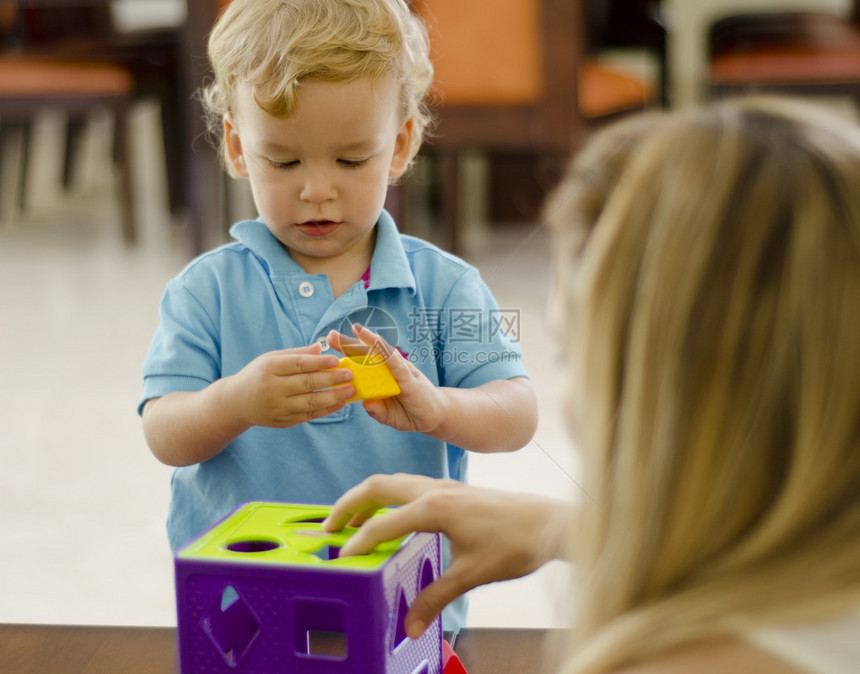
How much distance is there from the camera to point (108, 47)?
10.6ft

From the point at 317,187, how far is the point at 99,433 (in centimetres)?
128

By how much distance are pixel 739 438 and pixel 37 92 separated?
285 cm

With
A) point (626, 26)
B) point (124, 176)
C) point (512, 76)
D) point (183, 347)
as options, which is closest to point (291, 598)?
point (183, 347)

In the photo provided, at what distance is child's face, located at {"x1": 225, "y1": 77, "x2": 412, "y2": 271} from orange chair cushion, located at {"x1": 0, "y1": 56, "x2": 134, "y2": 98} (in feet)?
7.24

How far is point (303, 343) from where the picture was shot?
0.89m

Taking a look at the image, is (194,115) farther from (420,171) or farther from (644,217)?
(644,217)

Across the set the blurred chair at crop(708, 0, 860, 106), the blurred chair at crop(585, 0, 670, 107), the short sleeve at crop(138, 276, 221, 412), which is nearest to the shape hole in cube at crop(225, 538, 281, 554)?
the short sleeve at crop(138, 276, 221, 412)

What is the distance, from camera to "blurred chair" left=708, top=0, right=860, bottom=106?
8.90 ft

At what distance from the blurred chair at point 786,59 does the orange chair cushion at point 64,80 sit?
5.12 feet

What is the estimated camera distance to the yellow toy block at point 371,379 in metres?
0.73

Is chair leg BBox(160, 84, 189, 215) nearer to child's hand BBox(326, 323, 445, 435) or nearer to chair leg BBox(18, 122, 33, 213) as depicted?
chair leg BBox(18, 122, 33, 213)

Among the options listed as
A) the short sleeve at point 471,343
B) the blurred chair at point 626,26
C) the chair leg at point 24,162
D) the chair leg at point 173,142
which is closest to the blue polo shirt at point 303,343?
the short sleeve at point 471,343

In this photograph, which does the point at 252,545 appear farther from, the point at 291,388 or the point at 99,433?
the point at 99,433

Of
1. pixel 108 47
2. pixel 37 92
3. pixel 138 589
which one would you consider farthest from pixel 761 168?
pixel 108 47
